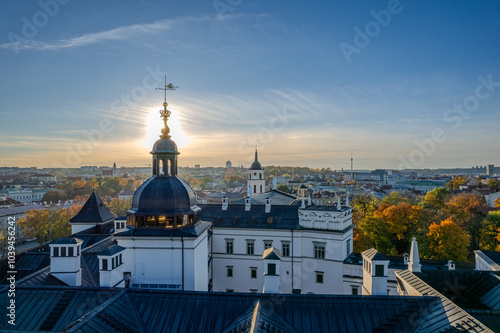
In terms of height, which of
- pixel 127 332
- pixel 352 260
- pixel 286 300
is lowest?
pixel 352 260

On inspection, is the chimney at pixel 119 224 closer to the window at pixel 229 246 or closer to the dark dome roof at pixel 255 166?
the window at pixel 229 246

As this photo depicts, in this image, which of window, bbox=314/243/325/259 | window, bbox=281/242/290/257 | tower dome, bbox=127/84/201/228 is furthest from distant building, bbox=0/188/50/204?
window, bbox=314/243/325/259

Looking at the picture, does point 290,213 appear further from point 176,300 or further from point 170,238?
point 176,300

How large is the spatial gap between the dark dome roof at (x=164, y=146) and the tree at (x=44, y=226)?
32323 millimetres

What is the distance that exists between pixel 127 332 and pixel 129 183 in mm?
110068

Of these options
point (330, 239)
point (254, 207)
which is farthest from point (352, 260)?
point (254, 207)

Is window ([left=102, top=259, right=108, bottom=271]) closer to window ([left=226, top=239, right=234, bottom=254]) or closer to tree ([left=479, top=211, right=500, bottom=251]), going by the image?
window ([left=226, top=239, right=234, bottom=254])

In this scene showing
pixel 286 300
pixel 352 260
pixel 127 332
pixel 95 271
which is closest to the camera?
pixel 127 332

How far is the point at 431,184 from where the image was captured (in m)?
116

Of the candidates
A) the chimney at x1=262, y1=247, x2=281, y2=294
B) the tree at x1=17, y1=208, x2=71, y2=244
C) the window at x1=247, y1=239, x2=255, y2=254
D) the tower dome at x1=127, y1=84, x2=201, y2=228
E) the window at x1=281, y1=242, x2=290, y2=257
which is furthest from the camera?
the tree at x1=17, y1=208, x2=71, y2=244

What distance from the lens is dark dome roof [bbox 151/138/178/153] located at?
1827 centimetres

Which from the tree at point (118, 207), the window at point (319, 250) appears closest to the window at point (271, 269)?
the window at point (319, 250)

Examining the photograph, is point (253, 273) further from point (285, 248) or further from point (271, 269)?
point (271, 269)

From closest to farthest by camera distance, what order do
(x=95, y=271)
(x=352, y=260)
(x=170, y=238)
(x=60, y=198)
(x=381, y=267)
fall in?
(x=381, y=267) < (x=170, y=238) < (x=95, y=271) < (x=352, y=260) < (x=60, y=198)
